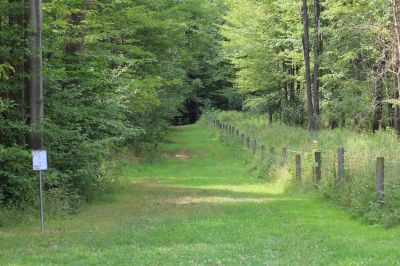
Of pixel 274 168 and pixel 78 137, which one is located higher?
pixel 78 137

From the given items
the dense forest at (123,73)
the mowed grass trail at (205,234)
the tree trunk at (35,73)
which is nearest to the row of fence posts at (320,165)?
the mowed grass trail at (205,234)

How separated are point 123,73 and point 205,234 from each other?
11.6 m

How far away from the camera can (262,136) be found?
34062mm

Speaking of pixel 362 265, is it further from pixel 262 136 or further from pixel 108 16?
pixel 262 136

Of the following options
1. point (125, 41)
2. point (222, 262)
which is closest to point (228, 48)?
point (125, 41)

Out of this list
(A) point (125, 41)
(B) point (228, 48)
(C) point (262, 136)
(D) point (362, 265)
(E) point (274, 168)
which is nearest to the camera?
(D) point (362, 265)

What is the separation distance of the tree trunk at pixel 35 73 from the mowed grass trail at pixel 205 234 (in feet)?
7.75

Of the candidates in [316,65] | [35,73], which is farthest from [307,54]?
[35,73]

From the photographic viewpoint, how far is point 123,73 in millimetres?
21266

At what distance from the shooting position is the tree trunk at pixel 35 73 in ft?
46.2

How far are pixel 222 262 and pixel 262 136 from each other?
25.9 m

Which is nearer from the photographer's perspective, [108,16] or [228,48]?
[108,16]

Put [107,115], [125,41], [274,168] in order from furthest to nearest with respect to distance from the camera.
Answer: [125,41] → [274,168] → [107,115]

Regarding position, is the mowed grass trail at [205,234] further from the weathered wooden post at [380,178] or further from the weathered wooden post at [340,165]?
the weathered wooden post at [340,165]
